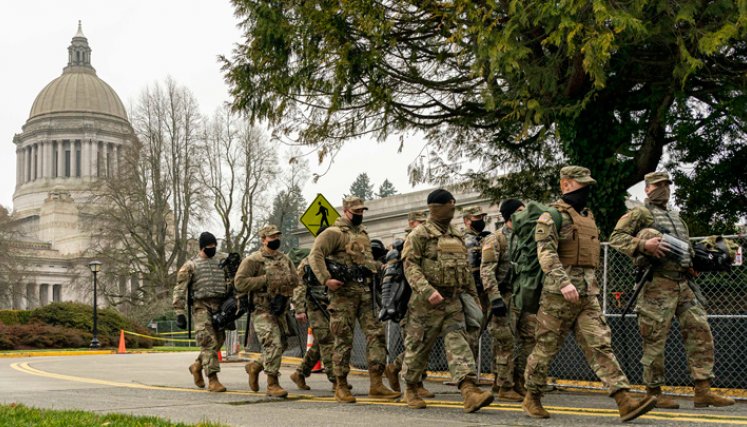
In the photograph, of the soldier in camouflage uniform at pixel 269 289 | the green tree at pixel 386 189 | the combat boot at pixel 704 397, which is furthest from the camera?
the green tree at pixel 386 189

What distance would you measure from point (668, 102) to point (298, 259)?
6.33 meters

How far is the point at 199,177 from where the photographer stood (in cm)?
5384

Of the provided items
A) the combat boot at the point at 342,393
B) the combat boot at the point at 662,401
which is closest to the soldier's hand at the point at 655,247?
the combat boot at the point at 662,401

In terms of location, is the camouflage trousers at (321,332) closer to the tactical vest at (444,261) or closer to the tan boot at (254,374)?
the tan boot at (254,374)

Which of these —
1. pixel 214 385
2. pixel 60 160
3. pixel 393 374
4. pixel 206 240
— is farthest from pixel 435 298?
pixel 60 160

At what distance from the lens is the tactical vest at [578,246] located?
8.32 m

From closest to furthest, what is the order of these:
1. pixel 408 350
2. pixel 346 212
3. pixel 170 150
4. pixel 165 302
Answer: pixel 408 350 < pixel 346 212 < pixel 165 302 < pixel 170 150

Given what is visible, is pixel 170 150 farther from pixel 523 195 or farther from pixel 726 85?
pixel 726 85

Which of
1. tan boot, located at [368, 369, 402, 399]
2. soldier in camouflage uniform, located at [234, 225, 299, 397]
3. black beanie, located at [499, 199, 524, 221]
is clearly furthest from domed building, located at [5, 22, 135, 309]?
black beanie, located at [499, 199, 524, 221]

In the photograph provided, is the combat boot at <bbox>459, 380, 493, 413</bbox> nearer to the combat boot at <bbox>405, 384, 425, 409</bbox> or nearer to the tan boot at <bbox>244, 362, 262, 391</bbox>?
the combat boot at <bbox>405, 384, 425, 409</bbox>

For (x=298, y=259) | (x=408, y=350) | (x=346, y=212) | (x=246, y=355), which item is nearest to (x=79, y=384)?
(x=298, y=259)

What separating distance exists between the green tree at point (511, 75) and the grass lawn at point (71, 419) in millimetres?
6740

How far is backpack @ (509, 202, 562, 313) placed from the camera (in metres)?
8.52

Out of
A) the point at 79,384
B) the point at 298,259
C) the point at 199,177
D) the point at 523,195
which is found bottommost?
the point at 79,384
